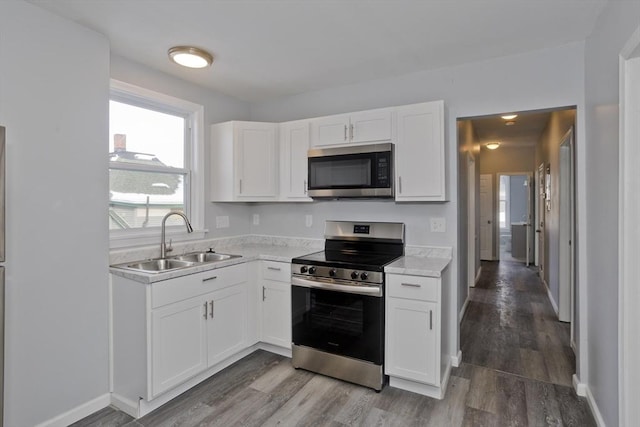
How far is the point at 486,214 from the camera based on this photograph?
26.6 feet

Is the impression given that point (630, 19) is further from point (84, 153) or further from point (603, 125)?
point (84, 153)

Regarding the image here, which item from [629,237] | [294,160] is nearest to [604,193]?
[629,237]

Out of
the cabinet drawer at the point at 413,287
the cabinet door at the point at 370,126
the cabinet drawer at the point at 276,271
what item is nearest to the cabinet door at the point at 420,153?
the cabinet door at the point at 370,126

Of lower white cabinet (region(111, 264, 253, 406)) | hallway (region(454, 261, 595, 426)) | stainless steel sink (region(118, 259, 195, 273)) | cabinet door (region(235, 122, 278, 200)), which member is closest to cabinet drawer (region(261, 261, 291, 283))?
lower white cabinet (region(111, 264, 253, 406))

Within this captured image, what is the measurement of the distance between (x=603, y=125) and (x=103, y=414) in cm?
350

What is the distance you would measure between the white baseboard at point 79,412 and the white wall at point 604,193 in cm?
298

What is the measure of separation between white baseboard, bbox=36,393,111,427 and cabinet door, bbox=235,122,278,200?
6.01 ft

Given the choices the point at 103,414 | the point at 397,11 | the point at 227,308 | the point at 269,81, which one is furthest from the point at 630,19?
the point at 103,414

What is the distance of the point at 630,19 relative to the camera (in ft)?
5.14

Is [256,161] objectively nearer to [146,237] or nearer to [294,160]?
[294,160]

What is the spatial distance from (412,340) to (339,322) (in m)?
0.54

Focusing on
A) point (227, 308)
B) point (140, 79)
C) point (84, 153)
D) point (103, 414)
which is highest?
point (140, 79)

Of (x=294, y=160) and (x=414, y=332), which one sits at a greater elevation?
(x=294, y=160)

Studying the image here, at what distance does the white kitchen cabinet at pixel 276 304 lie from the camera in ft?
9.64
